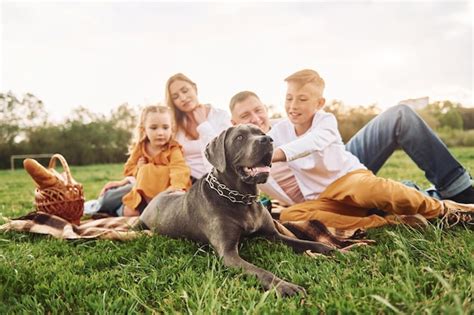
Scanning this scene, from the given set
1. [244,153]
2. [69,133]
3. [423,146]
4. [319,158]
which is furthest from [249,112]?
[69,133]

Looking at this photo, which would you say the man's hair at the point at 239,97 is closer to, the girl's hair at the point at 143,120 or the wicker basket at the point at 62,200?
the girl's hair at the point at 143,120

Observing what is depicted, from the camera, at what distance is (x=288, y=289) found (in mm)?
2361

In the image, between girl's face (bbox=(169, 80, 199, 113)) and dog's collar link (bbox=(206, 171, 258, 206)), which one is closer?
dog's collar link (bbox=(206, 171, 258, 206))

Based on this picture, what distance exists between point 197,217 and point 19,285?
4.64ft

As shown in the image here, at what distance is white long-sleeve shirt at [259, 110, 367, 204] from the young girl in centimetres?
147

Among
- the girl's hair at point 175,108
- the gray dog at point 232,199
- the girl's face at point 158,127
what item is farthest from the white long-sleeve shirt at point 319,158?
the girl's hair at point 175,108

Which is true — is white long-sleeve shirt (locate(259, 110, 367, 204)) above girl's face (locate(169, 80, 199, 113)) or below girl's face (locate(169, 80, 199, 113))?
below

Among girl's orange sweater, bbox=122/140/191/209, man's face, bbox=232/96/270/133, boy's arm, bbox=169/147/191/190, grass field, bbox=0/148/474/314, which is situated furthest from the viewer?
girl's orange sweater, bbox=122/140/191/209

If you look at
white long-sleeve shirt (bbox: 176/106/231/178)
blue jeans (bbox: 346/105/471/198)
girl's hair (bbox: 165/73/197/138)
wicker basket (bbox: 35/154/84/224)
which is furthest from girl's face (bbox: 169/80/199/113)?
blue jeans (bbox: 346/105/471/198)

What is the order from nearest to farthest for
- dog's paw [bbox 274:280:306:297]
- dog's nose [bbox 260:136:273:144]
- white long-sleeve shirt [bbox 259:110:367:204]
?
dog's paw [bbox 274:280:306:297], dog's nose [bbox 260:136:273:144], white long-sleeve shirt [bbox 259:110:367:204]

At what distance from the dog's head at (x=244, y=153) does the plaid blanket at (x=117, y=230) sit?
703 millimetres

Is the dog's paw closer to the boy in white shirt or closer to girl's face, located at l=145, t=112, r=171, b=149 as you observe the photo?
the boy in white shirt

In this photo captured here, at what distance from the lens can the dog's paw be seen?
2.33 metres

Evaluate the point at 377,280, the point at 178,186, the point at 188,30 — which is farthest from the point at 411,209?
the point at 188,30
